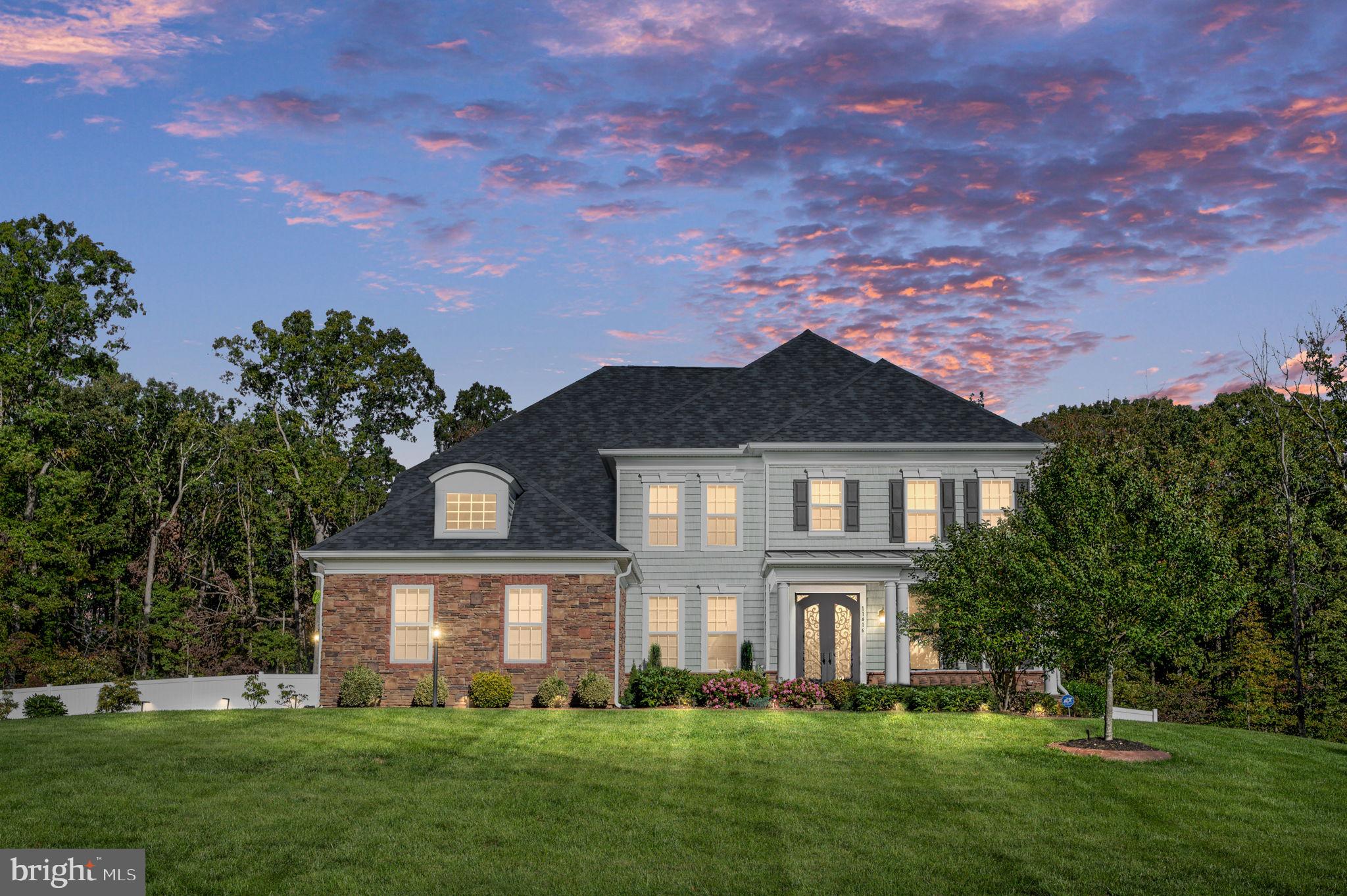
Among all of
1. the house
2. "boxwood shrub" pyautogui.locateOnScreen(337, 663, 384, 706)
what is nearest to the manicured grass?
"boxwood shrub" pyautogui.locateOnScreen(337, 663, 384, 706)

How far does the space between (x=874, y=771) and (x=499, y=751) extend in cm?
615

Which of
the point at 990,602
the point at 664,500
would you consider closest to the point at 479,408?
the point at 664,500

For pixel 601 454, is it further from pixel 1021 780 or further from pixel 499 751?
pixel 1021 780

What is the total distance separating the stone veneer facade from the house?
37mm

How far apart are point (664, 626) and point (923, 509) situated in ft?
25.6

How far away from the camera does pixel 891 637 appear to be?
28.0 metres

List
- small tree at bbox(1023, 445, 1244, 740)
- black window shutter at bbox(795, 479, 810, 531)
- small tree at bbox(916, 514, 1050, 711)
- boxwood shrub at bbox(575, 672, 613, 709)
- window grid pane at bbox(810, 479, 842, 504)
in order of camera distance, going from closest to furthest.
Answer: small tree at bbox(1023, 445, 1244, 740) → small tree at bbox(916, 514, 1050, 711) → boxwood shrub at bbox(575, 672, 613, 709) → black window shutter at bbox(795, 479, 810, 531) → window grid pane at bbox(810, 479, 842, 504)

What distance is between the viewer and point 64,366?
1677 inches

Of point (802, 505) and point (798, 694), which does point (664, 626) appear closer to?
point (802, 505)

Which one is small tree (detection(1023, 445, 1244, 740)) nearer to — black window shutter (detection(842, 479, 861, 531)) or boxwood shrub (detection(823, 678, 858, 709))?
boxwood shrub (detection(823, 678, 858, 709))

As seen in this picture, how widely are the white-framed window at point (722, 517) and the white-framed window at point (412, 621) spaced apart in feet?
25.0

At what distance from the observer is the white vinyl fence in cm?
2467

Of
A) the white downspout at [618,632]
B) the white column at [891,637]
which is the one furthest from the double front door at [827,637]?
the white downspout at [618,632]

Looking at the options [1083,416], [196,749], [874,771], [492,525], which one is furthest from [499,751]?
[1083,416]
